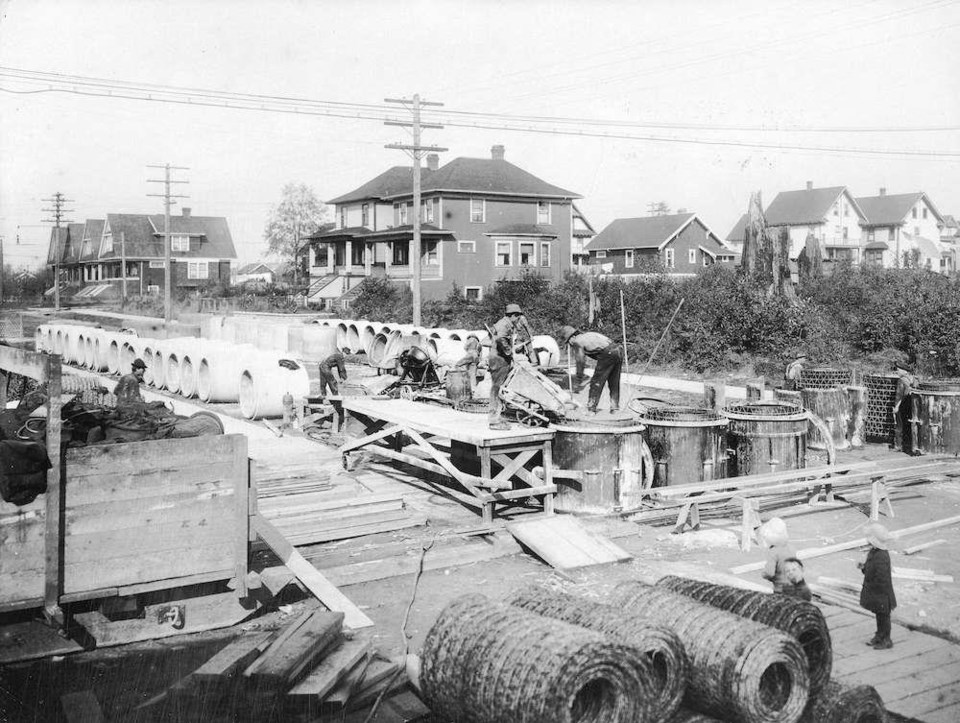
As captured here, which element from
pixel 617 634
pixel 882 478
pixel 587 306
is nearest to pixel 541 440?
pixel 882 478

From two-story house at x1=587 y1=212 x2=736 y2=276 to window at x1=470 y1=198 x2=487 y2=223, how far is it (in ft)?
37.1

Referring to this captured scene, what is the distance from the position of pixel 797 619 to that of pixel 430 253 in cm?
4612

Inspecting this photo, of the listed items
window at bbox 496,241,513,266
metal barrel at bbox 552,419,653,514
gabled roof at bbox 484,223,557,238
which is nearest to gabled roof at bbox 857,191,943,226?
gabled roof at bbox 484,223,557,238

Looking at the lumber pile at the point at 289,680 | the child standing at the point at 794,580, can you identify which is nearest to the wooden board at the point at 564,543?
the child standing at the point at 794,580

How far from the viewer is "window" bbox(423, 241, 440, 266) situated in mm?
50688

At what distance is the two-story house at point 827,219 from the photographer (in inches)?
2576

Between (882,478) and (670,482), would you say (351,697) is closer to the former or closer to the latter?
(670,482)

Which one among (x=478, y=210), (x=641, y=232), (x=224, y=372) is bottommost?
(x=224, y=372)

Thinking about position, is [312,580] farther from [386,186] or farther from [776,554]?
[386,186]

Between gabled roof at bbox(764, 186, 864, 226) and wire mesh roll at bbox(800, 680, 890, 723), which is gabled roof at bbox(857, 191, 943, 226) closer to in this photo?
gabled roof at bbox(764, 186, 864, 226)

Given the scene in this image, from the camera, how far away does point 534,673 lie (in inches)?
198

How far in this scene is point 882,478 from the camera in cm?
1158

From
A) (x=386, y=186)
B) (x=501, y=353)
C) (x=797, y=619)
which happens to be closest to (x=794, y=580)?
(x=797, y=619)

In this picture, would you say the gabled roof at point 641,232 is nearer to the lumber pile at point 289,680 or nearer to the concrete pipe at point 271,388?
the concrete pipe at point 271,388
